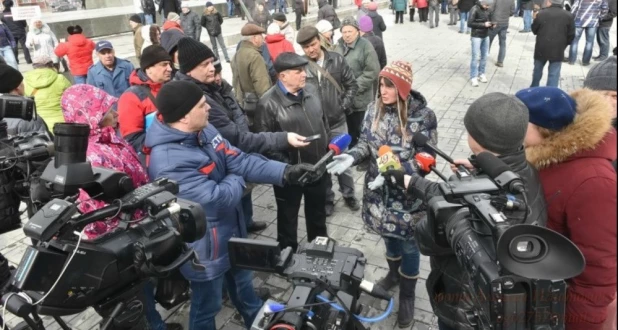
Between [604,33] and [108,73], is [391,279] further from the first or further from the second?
[604,33]

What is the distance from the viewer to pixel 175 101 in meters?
2.60

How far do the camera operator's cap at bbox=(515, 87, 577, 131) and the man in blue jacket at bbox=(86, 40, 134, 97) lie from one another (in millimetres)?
5478

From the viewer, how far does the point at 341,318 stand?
5.23 ft

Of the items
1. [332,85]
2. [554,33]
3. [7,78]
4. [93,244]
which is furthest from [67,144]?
[554,33]

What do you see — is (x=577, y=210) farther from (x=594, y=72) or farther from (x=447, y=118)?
(x=447, y=118)

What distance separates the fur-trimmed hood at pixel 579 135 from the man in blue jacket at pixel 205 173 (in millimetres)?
1426

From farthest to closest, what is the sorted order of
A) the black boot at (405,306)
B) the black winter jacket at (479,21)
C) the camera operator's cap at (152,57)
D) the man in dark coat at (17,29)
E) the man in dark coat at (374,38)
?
the man in dark coat at (17,29) → the black winter jacket at (479,21) → the man in dark coat at (374,38) → the camera operator's cap at (152,57) → the black boot at (405,306)

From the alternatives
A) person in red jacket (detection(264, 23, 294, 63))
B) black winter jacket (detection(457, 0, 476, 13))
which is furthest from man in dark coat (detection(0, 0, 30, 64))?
black winter jacket (detection(457, 0, 476, 13))

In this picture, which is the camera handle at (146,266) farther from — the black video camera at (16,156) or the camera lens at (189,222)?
the black video camera at (16,156)

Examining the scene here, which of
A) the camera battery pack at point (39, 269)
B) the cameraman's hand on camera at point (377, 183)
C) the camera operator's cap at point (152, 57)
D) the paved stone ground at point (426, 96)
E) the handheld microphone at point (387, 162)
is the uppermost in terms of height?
the camera operator's cap at point (152, 57)

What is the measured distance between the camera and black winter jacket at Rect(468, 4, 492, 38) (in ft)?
30.4

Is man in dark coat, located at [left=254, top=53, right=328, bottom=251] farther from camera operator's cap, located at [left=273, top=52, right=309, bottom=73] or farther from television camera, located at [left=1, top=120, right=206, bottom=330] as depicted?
→ television camera, located at [left=1, top=120, right=206, bottom=330]

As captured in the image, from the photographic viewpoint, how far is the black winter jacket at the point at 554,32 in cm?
823

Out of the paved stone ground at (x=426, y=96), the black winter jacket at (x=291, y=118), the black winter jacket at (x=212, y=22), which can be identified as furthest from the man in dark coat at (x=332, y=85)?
the black winter jacket at (x=212, y=22)
